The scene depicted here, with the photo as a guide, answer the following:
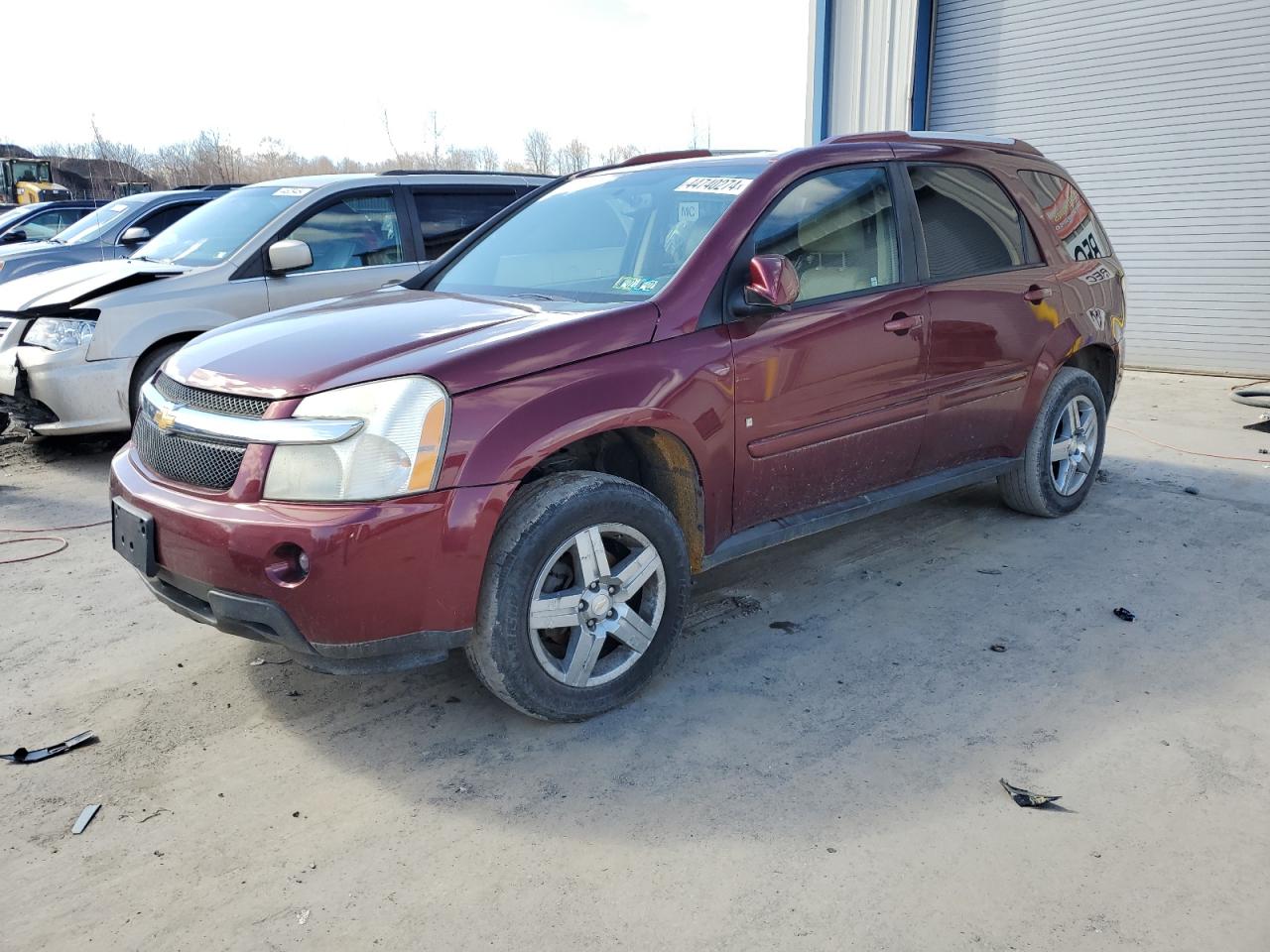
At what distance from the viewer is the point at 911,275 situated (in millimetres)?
4066

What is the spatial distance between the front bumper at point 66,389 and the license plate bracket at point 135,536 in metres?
3.30

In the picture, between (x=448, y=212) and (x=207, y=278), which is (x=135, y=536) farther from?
(x=448, y=212)

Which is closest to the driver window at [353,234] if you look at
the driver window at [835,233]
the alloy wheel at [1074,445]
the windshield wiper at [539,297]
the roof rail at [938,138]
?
the windshield wiper at [539,297]

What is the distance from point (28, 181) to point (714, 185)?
3510 cm

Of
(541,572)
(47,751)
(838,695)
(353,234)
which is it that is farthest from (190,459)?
(353,234)

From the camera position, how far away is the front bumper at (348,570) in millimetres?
2705

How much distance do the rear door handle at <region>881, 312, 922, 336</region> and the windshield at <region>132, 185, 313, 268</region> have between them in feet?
14.8

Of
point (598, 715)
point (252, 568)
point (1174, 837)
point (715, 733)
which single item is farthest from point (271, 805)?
point (1174, 837)

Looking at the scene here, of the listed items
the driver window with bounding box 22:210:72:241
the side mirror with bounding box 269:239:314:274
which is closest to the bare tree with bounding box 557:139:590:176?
the driver window with bounding box 22:210:72:241

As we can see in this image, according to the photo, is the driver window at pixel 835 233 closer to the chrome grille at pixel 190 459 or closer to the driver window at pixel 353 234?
the chrome grille at pixel 190 459

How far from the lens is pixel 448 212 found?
23.3 feet

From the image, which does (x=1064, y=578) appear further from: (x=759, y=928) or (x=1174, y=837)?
(x=759, y=928)

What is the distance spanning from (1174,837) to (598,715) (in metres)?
1.67

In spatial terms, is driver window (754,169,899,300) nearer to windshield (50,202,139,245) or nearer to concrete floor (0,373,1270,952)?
concrete floor (0,373,1270,952)
